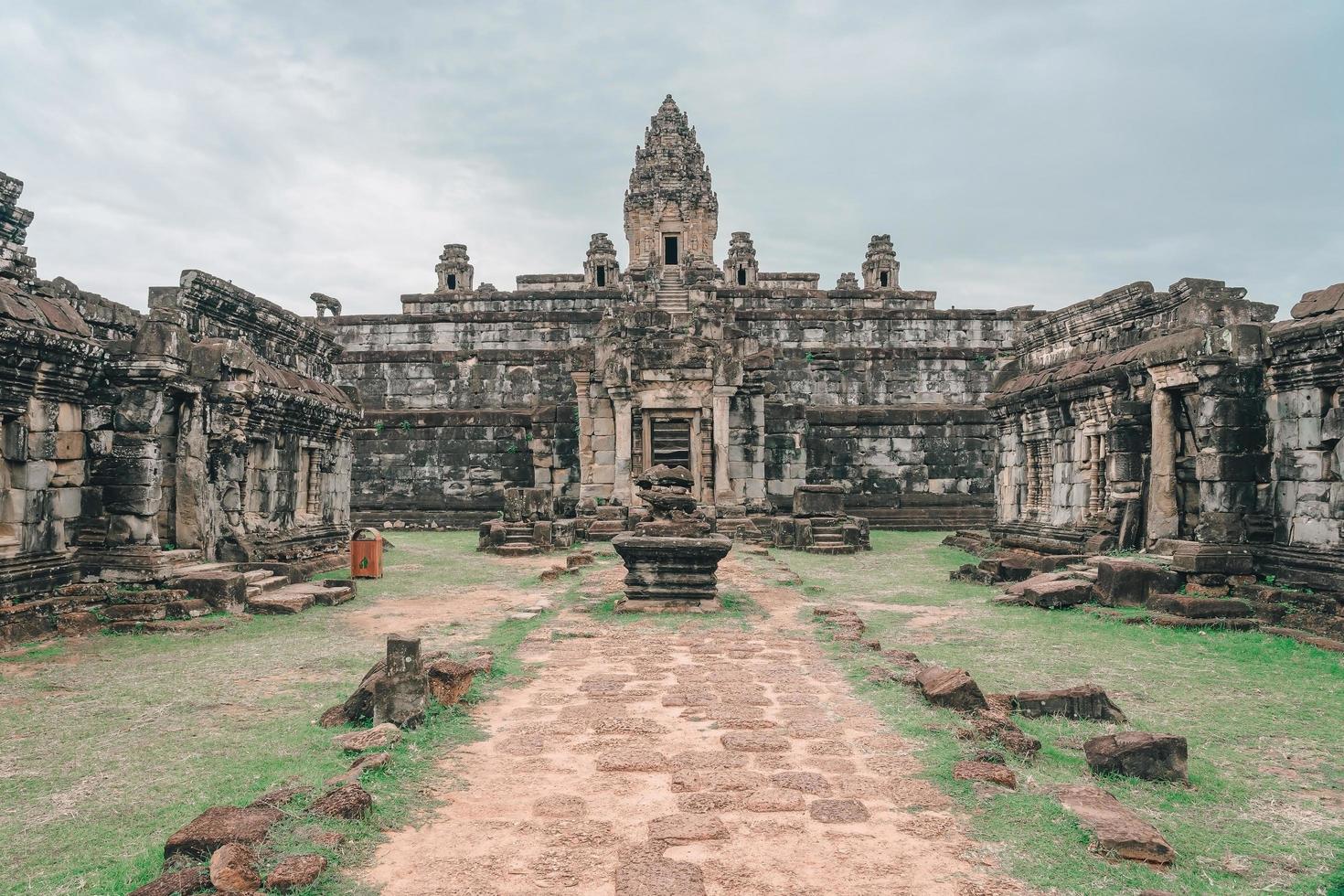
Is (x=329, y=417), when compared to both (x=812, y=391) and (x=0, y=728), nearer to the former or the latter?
(x=0, y=728)

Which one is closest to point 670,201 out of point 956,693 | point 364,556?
point 364,556

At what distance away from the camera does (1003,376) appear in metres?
18.1

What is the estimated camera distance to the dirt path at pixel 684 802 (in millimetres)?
3439

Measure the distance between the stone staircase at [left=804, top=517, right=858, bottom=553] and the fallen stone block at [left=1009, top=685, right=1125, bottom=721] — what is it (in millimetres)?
11761

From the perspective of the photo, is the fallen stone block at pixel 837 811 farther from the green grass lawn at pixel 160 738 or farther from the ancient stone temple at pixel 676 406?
the ancient stone temple at pixel 676 406

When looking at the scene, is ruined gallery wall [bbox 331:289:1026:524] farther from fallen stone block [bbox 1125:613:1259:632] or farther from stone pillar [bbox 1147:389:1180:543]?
fallen stone block [bbox 1125:613:1259:632]

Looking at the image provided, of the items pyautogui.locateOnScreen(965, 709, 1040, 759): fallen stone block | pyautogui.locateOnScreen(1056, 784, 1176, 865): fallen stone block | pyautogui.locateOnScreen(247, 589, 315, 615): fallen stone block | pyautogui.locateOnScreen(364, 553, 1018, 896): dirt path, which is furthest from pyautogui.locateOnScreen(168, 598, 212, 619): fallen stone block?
pyautogui.locateOnScreen(1056, 784, 1176, 865): fallen stone block

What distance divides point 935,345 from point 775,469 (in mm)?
9557

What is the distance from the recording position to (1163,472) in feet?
38.9

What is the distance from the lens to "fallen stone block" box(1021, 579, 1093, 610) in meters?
10.4

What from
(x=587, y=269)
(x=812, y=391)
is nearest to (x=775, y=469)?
(x=812, y=391)

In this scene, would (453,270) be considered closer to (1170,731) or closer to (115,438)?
(115,438)

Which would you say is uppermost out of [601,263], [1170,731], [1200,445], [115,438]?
[601,263]

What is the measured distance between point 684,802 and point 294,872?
5.82ft
